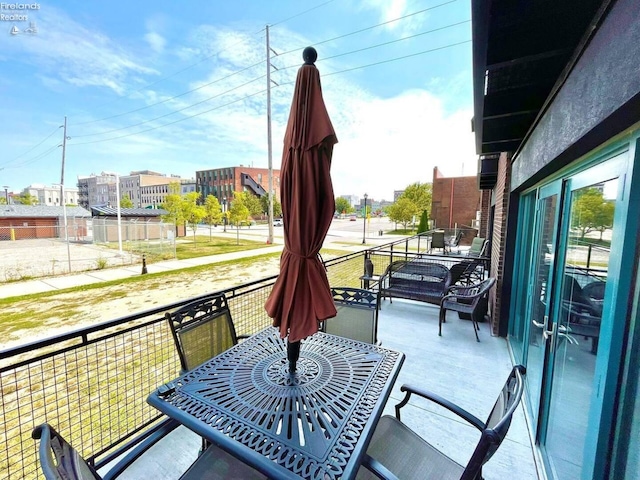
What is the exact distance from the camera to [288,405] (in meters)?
1.48

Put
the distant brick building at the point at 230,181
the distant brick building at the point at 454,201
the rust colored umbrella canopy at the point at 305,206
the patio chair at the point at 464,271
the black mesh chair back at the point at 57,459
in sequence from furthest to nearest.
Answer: the distant brick building at the point at 230,181 → the distant brick building at the point at 454,201 → the patio chair at the point at 464,271 → the rust colored umbrella canopy at the point at 305,206 → the black mesh chair back at the point at 57,459

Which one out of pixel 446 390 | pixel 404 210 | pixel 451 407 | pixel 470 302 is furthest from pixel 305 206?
pixel 404 210

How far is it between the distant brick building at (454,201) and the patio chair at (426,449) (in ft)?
70.7

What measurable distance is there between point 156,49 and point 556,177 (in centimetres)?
2547

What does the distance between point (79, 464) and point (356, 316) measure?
2.10 metres

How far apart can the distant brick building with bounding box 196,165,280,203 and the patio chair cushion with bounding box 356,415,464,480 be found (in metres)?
51.7

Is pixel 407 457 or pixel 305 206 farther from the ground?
pixel 305 206

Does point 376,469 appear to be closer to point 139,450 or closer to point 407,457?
point 407,457

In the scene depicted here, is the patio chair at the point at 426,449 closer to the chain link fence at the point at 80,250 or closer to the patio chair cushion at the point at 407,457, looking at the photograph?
the patio chair cushion at the point at 407,457

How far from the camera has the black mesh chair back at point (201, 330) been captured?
200cm

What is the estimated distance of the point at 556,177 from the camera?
2.12 metres

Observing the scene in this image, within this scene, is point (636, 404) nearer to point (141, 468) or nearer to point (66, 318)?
point (141, 468)

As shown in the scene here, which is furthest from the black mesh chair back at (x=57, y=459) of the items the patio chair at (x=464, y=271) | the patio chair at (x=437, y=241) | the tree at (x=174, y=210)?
the tree at (x=174, y=210)

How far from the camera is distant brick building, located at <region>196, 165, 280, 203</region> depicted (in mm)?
53594
